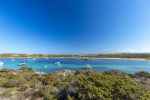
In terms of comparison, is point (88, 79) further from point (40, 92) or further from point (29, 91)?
point (29, 91)

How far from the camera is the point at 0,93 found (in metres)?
15.8

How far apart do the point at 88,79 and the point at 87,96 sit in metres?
1.77

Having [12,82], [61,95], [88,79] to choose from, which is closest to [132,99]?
[88,79]

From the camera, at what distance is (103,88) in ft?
42.4

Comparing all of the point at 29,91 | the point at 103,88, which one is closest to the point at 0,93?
the point at 29,91

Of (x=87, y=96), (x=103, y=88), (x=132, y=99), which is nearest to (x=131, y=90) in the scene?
(x=132, y=99)

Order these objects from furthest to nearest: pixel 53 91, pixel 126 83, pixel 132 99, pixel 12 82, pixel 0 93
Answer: pixel 12 82 → pixel 0 93 → pixel 53 91 → pixel 126 83 → pixel 132 99

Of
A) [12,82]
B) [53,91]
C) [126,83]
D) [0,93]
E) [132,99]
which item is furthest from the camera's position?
[12,82]

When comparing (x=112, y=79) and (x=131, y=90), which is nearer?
(x=131, y=90)

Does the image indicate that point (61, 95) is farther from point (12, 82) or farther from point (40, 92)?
point (12, 82)

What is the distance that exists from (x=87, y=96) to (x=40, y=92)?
3785 mm

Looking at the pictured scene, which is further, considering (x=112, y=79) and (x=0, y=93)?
(x=0, y=93)

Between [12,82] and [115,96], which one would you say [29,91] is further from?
[115,96]

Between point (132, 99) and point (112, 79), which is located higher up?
point (112, 79)
